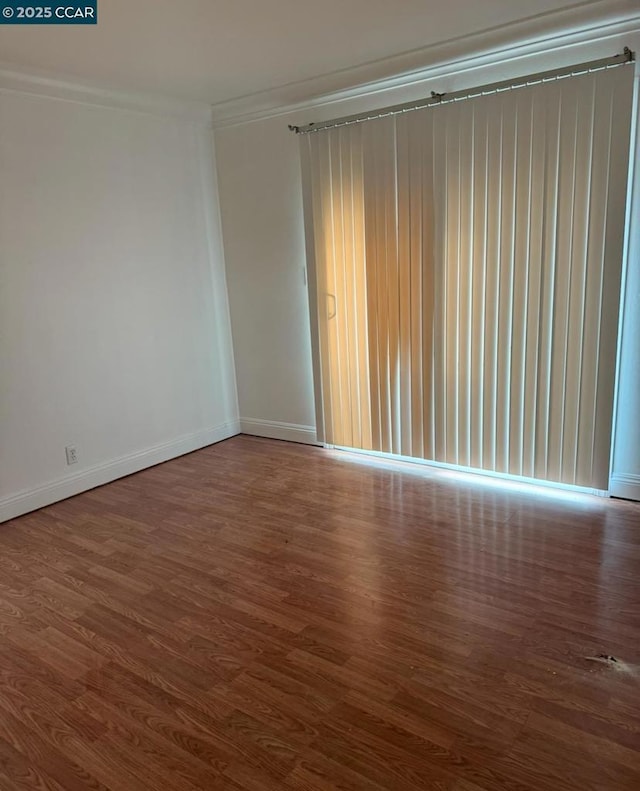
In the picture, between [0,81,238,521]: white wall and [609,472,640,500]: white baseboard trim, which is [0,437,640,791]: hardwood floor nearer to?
[609,472,640,500]: white baseboard trim

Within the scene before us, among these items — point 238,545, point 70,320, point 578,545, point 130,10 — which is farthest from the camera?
point 70,320

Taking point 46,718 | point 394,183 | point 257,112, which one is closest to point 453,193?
point 394,183

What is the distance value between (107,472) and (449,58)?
3396mm

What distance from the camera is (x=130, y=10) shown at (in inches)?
106

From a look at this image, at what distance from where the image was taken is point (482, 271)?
353cm

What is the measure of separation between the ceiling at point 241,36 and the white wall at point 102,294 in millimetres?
416

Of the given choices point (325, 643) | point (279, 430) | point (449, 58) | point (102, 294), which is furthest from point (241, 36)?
point (325, 643)

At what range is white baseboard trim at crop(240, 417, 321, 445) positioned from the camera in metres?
4.71

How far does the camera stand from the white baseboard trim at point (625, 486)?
338 cm

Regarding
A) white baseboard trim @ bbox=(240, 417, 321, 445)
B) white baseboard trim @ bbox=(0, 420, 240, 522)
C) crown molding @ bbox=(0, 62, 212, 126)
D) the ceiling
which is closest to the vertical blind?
the ceiling

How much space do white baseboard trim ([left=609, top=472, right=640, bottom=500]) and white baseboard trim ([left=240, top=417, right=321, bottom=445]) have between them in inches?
82.6

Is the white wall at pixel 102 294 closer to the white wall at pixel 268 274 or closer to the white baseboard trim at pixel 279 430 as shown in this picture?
the white wall at pixel 268 274

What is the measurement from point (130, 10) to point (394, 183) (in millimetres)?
1732

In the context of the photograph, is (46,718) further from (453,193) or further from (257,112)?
(257,112)
